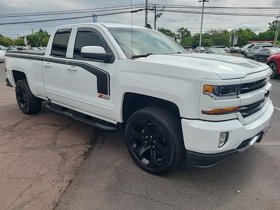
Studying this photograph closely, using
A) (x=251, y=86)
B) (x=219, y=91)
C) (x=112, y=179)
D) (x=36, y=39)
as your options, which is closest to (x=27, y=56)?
(x=112, y=179)

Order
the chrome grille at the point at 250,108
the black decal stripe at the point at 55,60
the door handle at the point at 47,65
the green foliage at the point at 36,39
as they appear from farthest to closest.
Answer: the green foliage at the point at 36,39 → the door handle at the point at 47,65 → the black decal stripe at the point at 55,60 → the chrome grille at the point at 250,108

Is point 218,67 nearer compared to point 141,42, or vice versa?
point 218,67

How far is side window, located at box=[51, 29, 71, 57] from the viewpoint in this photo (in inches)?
180

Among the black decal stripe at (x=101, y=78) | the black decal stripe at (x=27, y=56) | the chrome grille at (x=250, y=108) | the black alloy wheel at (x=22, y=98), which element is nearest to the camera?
the chrome grille at (x=250, y=108)

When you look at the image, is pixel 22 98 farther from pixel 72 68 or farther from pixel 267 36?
pixel 267 36

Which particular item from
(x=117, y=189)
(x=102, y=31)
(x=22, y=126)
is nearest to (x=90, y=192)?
(x=117, y=189)

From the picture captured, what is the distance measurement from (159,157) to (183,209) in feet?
2.51

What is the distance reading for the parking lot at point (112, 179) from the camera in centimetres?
289

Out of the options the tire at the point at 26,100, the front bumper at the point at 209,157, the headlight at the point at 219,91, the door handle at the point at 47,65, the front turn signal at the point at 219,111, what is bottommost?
the tire at the point at 26,100

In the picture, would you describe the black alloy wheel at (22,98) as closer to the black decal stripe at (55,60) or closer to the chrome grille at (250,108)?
the black decal stripe at (55,60)

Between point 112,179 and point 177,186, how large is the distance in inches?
32.2

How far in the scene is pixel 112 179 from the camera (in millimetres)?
3365

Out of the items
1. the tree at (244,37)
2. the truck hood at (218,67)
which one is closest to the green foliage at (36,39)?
the tree at (244,37)

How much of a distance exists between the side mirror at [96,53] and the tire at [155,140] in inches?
33.6
